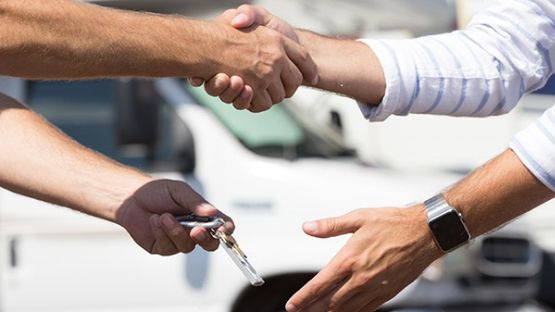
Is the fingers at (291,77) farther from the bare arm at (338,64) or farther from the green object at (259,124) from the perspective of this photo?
the green object at (259,124)

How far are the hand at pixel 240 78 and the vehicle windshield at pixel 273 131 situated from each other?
2.47m

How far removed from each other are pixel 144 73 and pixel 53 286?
9.19ft

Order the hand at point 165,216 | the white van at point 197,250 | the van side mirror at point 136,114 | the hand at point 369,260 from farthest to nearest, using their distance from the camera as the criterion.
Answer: the white van at point 197,250
the van side mirror at point 136,114
the hand at point 165,216
the hand at point 369,260

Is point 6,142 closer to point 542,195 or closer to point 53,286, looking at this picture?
point 542,195

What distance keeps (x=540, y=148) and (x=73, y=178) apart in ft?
3.75

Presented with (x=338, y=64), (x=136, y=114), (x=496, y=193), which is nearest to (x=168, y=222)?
(x=338, y=64)

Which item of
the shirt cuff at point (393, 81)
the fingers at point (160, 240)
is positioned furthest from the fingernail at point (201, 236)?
the shirt cuff at point (393, 81)

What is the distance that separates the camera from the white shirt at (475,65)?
3312 millimetres

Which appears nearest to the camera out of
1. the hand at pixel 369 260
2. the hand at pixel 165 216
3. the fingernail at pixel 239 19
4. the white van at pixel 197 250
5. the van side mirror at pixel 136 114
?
the hand at pixel 369 260

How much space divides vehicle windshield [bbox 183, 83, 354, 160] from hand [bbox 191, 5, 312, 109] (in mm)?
2469

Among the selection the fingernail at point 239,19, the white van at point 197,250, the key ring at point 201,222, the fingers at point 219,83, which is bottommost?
the white van at point 197,250

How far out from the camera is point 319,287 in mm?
2943

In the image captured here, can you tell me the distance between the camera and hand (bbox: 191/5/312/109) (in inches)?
124

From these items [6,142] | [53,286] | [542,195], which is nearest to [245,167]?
[53,286]
